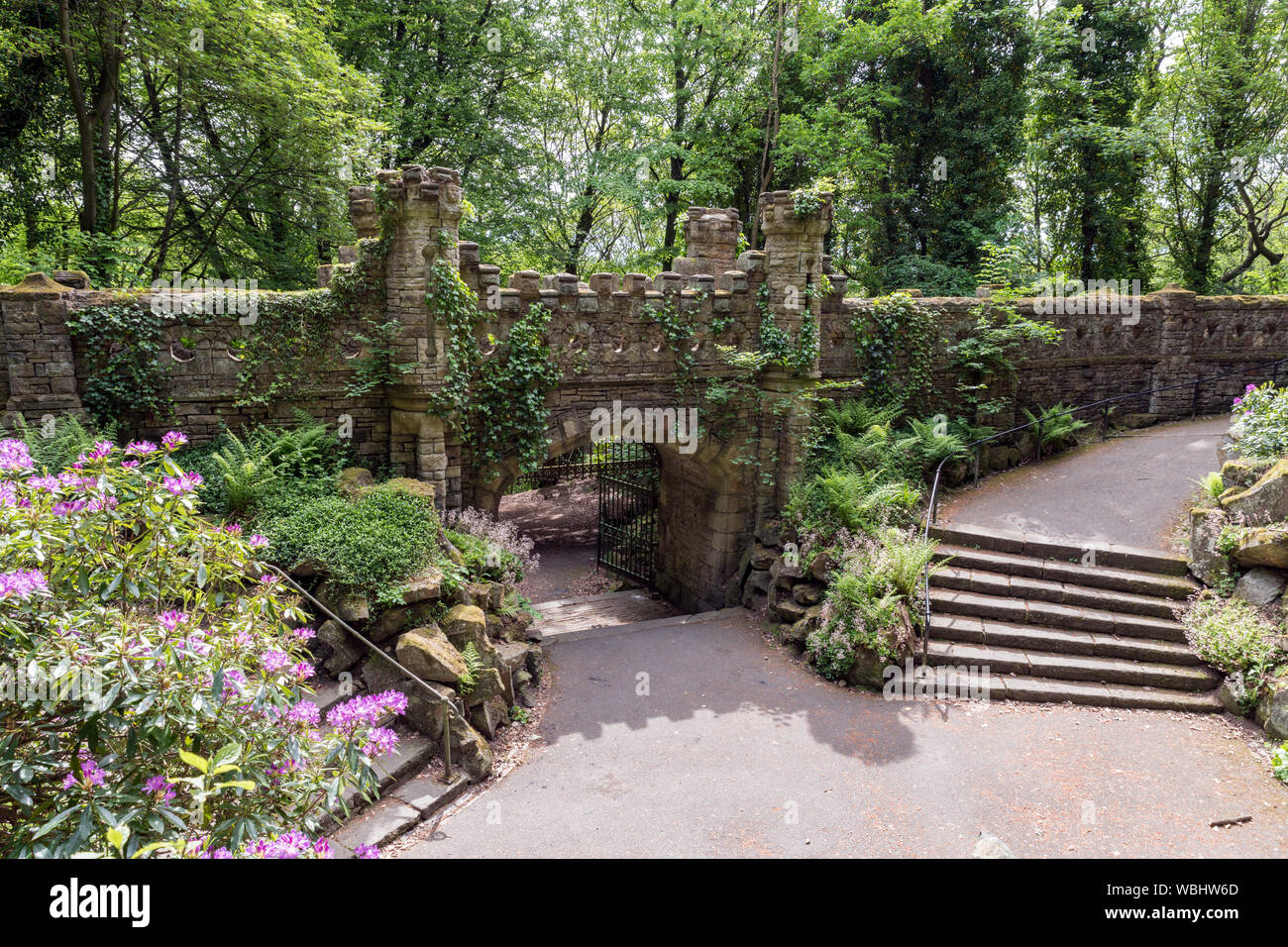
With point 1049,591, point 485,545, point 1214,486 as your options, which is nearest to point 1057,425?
point 1214,486

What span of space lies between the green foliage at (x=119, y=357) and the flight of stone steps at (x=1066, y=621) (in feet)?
32.7

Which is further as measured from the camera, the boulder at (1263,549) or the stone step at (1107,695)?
the boulder at (1263,549)

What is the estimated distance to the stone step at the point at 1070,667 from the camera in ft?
28.2

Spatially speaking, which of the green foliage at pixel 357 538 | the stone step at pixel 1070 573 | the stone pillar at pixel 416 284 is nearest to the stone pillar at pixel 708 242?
the stone pillar at pixel 416 284

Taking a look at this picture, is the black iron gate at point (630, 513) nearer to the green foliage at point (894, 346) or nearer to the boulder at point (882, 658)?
the green foliage at point (894, 346)

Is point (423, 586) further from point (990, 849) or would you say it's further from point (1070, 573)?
point (1070, 573)

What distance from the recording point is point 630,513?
16422mm

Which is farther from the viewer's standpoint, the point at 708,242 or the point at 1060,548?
the point at 708,242

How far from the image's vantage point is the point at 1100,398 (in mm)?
15727

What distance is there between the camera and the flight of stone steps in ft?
28.3

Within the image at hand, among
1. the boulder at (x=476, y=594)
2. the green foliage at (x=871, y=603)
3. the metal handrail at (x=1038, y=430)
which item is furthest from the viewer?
the metal handrail at (x=1038, y=430)

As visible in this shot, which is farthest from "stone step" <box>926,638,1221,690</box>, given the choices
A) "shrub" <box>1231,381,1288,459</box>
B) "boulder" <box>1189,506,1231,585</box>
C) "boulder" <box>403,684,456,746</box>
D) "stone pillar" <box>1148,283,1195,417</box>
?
"stone pillar" <box>1148,283,1195,417</box>

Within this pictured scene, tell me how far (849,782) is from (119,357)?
9.13 m

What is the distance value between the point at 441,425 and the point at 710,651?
4797 mm
